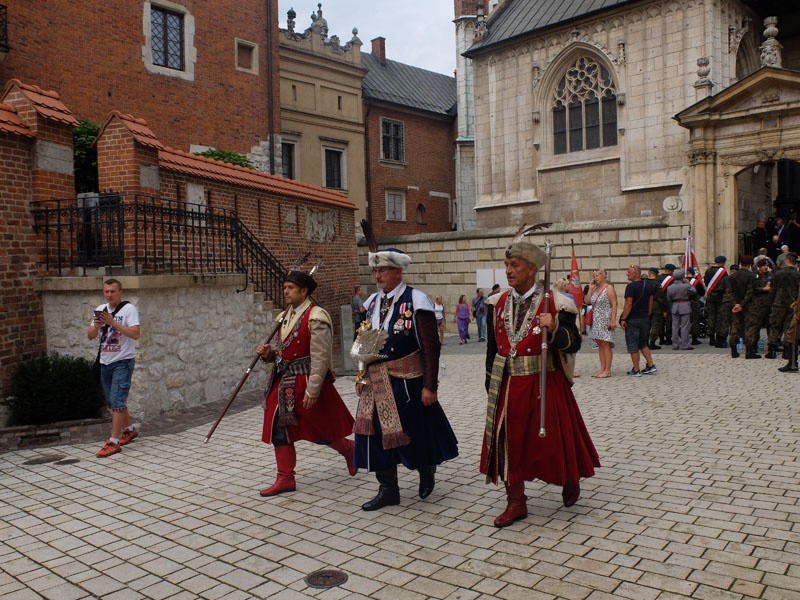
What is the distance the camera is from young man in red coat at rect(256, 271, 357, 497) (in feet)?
18.6

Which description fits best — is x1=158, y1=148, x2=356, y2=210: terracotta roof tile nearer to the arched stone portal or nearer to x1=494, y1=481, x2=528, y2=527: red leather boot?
x1=494, y1=481, x2=528, y2=527: red leather boot

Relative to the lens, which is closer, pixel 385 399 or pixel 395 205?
pixel 385 399

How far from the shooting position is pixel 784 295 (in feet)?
38.8

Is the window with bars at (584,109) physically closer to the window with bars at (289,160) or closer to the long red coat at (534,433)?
the window with bars at (289,160)

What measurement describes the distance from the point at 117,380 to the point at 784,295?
10.5 m

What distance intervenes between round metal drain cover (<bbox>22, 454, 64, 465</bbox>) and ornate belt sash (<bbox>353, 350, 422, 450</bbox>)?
3.59 metres

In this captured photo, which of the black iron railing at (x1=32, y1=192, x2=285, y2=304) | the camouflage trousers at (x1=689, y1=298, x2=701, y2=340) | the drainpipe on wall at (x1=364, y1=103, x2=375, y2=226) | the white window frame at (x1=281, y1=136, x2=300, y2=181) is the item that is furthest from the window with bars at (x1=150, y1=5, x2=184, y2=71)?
the camouflage trousers at (x1=689, y1=298, x2=701, y2=340)

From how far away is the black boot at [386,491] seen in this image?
5254mm

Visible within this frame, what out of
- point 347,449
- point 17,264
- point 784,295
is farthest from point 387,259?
point 784,295

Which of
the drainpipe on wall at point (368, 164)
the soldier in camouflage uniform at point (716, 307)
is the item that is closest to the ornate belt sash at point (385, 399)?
the soldier in camouflage uniform at point (716, 307)

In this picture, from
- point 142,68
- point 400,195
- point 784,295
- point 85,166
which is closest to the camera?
point 784,295

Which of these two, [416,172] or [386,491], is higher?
[416,172]

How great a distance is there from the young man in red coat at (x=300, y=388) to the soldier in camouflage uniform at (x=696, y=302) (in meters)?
11.8

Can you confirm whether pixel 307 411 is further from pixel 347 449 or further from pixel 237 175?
pixel 237 175
